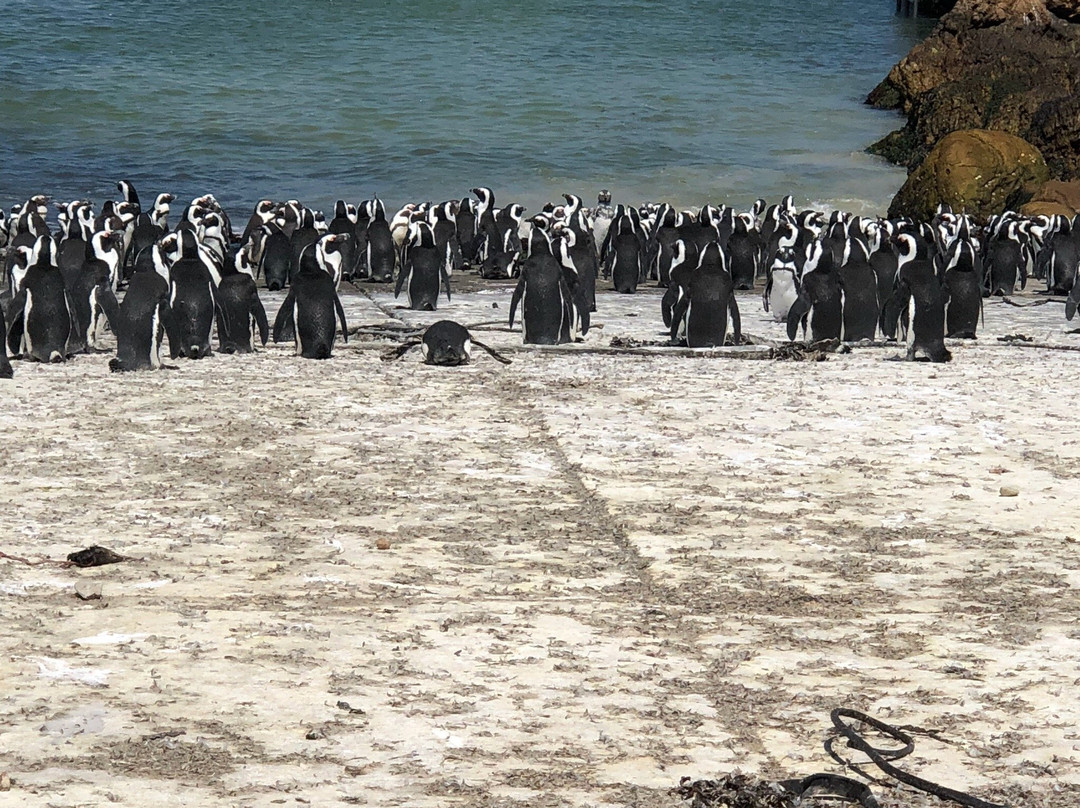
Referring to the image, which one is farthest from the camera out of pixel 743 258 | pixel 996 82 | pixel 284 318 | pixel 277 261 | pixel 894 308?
pixel 996 82

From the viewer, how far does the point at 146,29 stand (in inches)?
1864

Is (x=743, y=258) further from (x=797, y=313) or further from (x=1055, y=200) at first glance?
(x=1055, y=200)

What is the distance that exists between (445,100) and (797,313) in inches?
1104

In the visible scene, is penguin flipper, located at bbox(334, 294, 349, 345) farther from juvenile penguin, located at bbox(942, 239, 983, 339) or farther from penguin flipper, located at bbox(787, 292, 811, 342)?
juvenile penguin, located at bbox(942, 239, 983, 339)

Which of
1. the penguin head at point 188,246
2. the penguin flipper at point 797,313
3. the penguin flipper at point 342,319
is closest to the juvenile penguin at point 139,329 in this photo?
the penguin head at point 188,246

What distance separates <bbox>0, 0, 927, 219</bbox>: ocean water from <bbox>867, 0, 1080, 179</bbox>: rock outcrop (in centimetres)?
108

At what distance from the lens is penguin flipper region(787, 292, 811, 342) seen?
11.1 m

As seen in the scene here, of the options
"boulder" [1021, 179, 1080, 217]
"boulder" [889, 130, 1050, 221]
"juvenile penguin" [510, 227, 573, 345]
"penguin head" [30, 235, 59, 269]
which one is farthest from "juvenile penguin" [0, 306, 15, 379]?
"boulder" [889, 130, 1050, 221]

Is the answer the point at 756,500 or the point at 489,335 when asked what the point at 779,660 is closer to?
the point at 756,500

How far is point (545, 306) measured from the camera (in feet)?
35.1

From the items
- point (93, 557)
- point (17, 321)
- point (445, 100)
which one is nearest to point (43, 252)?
point (17, 321)

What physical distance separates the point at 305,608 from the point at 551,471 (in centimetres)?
209

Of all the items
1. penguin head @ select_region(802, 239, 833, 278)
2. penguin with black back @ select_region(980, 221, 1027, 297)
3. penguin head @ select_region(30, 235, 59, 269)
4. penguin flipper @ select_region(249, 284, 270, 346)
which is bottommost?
penguin with black back @ select_region(980, 221, 1027, 297)

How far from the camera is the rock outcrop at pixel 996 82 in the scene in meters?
25.0
